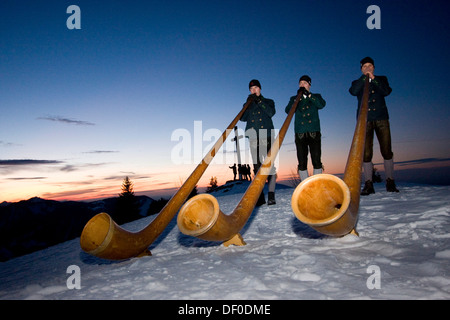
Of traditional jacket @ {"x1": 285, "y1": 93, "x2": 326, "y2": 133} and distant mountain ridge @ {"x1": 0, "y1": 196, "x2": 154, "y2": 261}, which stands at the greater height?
traditional jacket @ {"x1": 285, "y1": 93, "x2": 326, "y2": 133}

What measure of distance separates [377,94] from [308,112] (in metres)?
1.15

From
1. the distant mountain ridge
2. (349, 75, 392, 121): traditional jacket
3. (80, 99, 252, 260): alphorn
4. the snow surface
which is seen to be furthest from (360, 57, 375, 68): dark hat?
the distant mountain ridge

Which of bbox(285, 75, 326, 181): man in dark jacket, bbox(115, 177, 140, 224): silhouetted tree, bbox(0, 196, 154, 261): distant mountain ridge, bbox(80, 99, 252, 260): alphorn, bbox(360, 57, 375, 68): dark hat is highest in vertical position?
bbox(360, 57, 375, 68): dark hat

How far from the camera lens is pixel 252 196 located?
8.46ft

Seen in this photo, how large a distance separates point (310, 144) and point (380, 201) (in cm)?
137

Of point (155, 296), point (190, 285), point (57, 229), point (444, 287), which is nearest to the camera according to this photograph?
point (444, 287)

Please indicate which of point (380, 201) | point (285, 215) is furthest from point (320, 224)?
→ point (380, 201)

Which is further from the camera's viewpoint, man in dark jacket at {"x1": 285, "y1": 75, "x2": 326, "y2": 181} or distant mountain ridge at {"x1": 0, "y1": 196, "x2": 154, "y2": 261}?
distant mountain ridge at {"x1": 0, "y1": 196, "x2": 154, "y2": 261}

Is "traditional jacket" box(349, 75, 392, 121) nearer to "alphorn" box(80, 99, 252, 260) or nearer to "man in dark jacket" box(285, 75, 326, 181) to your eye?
"man in dark jacket" box(285, 75, 326, 181)

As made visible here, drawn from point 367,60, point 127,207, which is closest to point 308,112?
point 367,60

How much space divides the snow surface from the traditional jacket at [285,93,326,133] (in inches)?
76.9

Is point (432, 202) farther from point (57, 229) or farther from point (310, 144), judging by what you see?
point (57, 229)

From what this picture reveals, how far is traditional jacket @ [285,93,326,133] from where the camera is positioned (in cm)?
434
